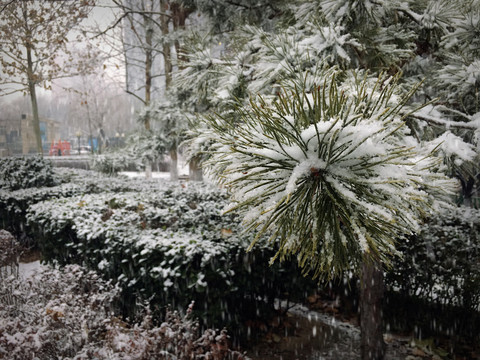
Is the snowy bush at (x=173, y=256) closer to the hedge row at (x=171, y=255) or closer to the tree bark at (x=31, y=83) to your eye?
the hedge row at (x=171, y=255)

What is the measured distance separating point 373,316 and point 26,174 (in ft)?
25.7

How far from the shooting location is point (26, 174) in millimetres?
7434

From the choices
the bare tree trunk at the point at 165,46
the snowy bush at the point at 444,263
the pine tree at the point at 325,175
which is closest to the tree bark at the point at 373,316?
the snowy bush at the point at 444,263

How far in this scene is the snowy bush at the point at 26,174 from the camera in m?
7.08

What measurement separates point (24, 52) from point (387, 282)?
20.8ft

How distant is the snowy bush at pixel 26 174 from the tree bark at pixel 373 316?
7474 mm

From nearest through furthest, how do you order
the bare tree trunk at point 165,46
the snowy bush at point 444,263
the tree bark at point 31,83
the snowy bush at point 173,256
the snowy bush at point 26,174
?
the snowy bush at point 173,256 < the snowy bush at point 444,263 < the tree bark at point 31,83 < the snowy bush at point 26,174 < the bare tree trunk at point 165,46

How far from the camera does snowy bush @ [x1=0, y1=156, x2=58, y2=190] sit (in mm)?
7082

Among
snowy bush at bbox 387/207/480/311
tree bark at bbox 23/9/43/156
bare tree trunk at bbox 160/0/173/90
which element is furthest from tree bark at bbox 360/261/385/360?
bare tree trunk at bbox 160/0/173/90

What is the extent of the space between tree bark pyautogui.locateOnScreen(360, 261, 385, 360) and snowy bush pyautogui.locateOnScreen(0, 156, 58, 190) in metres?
7.47

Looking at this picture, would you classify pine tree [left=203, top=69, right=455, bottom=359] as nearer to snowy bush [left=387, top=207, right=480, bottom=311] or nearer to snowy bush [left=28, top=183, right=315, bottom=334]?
snowy bush [left=28, top=183, right=315, bottom=334]

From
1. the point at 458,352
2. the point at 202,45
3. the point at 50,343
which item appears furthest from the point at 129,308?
the point at 458,352

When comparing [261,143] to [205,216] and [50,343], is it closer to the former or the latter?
[50,343]

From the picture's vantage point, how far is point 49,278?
11.6 ft
